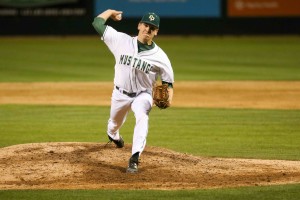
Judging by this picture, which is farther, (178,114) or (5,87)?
(5,87)

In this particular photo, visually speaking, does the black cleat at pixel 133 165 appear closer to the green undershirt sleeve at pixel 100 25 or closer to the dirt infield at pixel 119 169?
the dirt infield at pixel 119 169

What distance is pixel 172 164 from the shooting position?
9008 mm

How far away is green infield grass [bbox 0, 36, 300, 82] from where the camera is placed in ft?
67.1

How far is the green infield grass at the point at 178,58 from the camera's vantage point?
67.1ft

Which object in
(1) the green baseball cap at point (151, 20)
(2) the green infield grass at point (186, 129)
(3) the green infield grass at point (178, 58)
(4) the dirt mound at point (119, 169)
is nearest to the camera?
(4) the dirt mound at point (119, 169)

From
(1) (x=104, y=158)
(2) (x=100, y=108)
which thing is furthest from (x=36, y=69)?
(1) (x=104, y=158)

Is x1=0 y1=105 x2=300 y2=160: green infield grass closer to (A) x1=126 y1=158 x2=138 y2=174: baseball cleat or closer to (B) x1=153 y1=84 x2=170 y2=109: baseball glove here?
(B) x1=153 y1=84 x2=170 y2=109: baseball glove

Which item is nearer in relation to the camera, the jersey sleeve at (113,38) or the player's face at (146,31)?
the player's face at (146,31)

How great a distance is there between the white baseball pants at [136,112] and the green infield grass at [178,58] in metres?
10.6

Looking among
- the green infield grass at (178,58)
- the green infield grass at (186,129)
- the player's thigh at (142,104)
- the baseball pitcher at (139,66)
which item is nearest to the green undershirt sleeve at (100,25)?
the baseball pitcher at (139,66)

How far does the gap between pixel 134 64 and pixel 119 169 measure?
3.90 ft

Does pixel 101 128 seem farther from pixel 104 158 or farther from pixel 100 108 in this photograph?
pixel 104 158

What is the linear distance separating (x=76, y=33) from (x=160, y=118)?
576 inches

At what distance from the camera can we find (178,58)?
2355 centimetres
